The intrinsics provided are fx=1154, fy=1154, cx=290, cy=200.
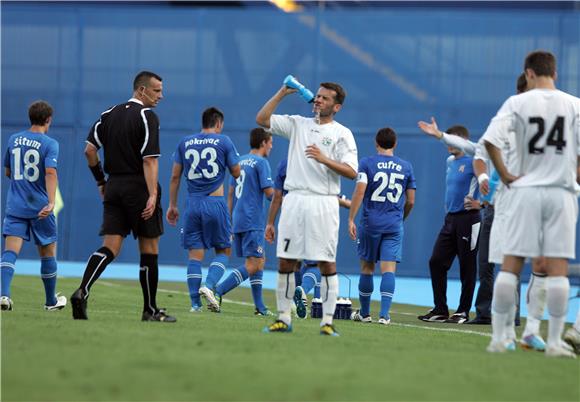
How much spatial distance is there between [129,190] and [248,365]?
327 centimetres

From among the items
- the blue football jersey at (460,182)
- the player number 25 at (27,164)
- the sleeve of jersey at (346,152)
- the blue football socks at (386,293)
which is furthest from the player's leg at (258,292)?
the sleeve of jersey at (346,152)

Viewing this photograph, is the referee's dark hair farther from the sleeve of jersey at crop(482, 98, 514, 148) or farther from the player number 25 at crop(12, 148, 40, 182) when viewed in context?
the sleeve of jersey at crop(482, 98, 514, 148)

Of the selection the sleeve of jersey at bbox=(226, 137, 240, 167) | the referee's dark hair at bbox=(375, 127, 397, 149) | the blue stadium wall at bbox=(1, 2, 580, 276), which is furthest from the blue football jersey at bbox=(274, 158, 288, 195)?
the blue stadium wall at bbox=(1, 2, 580, 276)

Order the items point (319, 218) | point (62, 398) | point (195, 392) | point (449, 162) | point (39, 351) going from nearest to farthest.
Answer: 1. point (62, 398)
2. point (195, 392)
3. point (39, 351)
4. point (319, 218)
5. point (449, 162)

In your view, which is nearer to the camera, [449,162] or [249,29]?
[449,162]

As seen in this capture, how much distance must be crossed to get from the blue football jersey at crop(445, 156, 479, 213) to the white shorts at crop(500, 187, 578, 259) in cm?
534

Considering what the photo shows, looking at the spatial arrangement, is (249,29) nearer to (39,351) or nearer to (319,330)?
(319,330)

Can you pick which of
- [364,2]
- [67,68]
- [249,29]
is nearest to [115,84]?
[67,68]

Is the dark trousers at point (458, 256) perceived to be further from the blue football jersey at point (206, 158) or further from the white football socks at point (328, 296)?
the white football socks at point (328, 296)

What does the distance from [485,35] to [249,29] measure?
5.02 metres

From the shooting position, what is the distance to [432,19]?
79.6 feet

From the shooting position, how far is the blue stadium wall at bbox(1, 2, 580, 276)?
2381 cm

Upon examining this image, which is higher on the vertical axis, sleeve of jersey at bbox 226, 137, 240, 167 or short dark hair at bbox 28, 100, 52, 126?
short dark hair at bbox 28, 100, 52, 126

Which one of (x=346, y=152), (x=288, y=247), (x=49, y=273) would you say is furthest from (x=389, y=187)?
(x=49, y=273)
